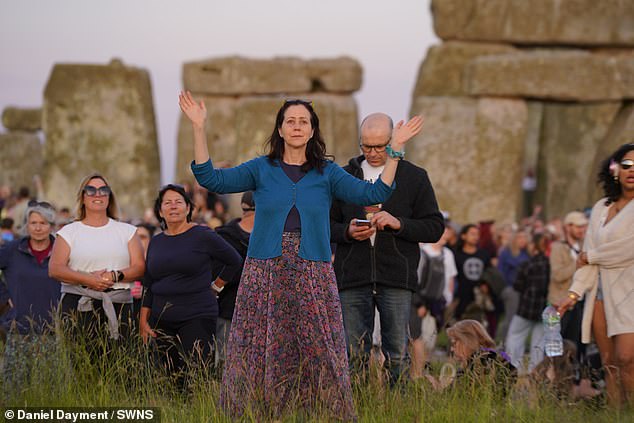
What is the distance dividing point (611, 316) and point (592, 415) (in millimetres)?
752

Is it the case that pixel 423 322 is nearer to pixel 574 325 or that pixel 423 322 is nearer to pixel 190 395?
pixel 574 325

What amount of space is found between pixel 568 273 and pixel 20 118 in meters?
24.0

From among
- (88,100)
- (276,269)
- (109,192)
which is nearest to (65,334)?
(109,192)

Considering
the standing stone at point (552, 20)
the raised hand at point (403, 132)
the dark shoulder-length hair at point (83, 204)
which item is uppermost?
the standing stone at point (552, 20)

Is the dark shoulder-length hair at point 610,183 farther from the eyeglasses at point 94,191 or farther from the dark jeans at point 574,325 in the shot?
the eyeglasses at point 94,191

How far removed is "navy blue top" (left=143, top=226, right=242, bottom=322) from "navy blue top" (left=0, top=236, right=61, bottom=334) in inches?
29.0

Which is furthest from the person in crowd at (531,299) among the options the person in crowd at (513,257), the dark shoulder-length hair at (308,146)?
the dark shoulder-length hair at (308,146)

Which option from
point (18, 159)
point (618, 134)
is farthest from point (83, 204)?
point (18, 159)

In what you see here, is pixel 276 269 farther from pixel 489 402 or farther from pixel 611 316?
pixel 611 316

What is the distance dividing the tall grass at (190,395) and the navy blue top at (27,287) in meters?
0.57

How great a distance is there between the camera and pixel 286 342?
6.45 m

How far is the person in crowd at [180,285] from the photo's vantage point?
794 centimetres

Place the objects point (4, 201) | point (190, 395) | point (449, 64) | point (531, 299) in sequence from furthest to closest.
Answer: point (4, 201) < point (449, 64) < point (531, 299) < point (190, 395)

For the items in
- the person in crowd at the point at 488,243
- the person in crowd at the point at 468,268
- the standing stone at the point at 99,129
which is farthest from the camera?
the standing stone at the point at 99,129
